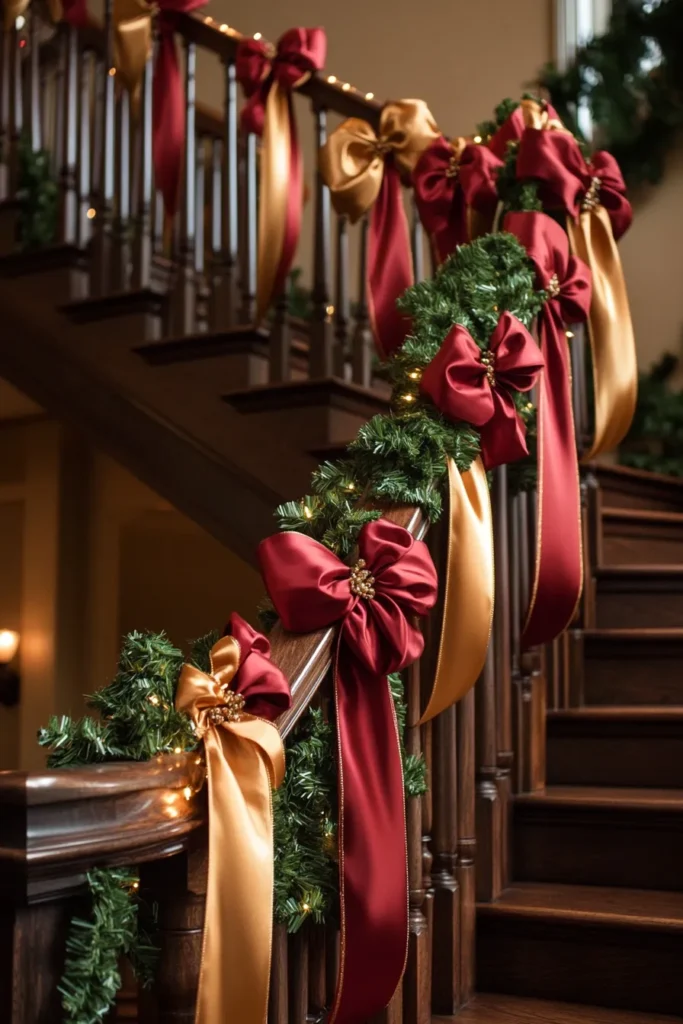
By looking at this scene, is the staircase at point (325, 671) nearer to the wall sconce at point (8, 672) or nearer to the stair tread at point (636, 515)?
the stair tread at point (636, 515)

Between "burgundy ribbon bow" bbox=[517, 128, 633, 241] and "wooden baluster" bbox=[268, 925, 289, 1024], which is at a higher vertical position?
"burgundy ribbon bow" bbox=[517, 128, 633, 241]

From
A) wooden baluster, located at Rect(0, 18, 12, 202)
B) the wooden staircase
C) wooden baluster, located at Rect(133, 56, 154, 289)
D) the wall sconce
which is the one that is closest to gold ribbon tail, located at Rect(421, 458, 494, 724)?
the wooden staircase

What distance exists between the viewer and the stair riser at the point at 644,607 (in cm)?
256

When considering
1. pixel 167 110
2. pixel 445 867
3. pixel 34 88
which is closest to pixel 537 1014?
pixel 445 867

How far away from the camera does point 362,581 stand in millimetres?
1397

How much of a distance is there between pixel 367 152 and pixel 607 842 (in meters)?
1.59

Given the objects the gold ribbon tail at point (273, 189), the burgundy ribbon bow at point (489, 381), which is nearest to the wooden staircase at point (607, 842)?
the burgundy ribbon bow at point (489, 381)

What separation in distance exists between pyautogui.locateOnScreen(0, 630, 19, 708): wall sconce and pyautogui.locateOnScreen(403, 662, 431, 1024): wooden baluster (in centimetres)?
296

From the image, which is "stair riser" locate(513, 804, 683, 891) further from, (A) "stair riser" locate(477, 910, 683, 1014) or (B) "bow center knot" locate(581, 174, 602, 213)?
(B) "bow center knot" locate(581, 174, 602, 213)

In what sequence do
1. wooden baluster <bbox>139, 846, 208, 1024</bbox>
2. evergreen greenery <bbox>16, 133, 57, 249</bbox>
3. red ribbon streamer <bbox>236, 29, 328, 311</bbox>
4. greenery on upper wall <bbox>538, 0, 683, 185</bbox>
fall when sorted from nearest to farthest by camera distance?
wooden baluster <bbox>139, 846, 208, 1024</bbox>
red ribbon streamer <bbox>236, 29, 328, 311</bbox>
evergreen greenery <bbox>16, 133, 57, 249</bbox>
greenery on upper wall <bbox>538, 0, 683, 185</bbox>

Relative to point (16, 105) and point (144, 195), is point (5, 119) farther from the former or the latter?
point (144, 195)

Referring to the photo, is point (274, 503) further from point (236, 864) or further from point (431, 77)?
point (431, 77)

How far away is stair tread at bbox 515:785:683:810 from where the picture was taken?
1.92 m

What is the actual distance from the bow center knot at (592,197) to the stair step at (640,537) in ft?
2.73
